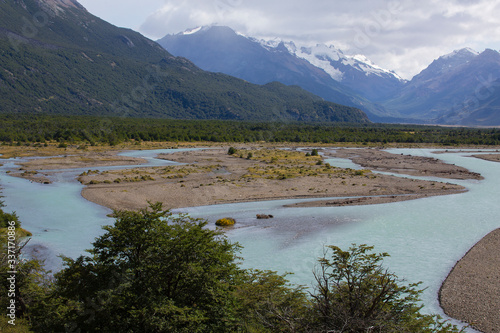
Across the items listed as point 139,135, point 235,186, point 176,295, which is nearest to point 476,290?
point 176,295

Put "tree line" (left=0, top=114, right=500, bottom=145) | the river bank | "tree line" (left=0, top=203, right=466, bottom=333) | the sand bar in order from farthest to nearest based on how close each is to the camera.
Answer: "tree line" (left=0, top=114, right=500, bottom=145) → the river bank → the sand bar → "tree line" (left=0, top=203, right=466, bottom=333)

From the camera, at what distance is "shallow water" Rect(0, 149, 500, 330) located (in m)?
23.6

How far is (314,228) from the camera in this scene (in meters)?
31.2

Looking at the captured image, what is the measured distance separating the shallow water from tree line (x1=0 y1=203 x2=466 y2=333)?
752 cm

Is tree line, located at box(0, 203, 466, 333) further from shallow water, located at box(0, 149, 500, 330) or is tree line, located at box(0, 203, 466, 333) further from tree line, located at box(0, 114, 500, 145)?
tree line, located at box(0, 114, 500, 145)

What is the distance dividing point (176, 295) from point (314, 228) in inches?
770

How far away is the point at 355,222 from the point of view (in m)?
33.2

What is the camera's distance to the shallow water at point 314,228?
2361 centimetres

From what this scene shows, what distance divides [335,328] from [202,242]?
18.8ft

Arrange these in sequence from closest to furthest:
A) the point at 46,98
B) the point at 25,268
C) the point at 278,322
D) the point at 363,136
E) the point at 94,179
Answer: the point at 278,322
the point at 25,268
the point at 94,179
the point at 363,136
the point at 46,98

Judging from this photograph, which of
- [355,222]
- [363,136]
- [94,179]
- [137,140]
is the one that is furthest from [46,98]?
[355,222]

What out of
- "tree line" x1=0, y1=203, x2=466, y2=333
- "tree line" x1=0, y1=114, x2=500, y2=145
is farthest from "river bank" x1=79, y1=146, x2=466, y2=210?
"tree line" x1=0, y1=114, x2=500, y2=145

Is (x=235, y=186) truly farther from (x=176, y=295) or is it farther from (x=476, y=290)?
(x=176, y=295)

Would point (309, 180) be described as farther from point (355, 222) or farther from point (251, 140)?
point (251, 140)
